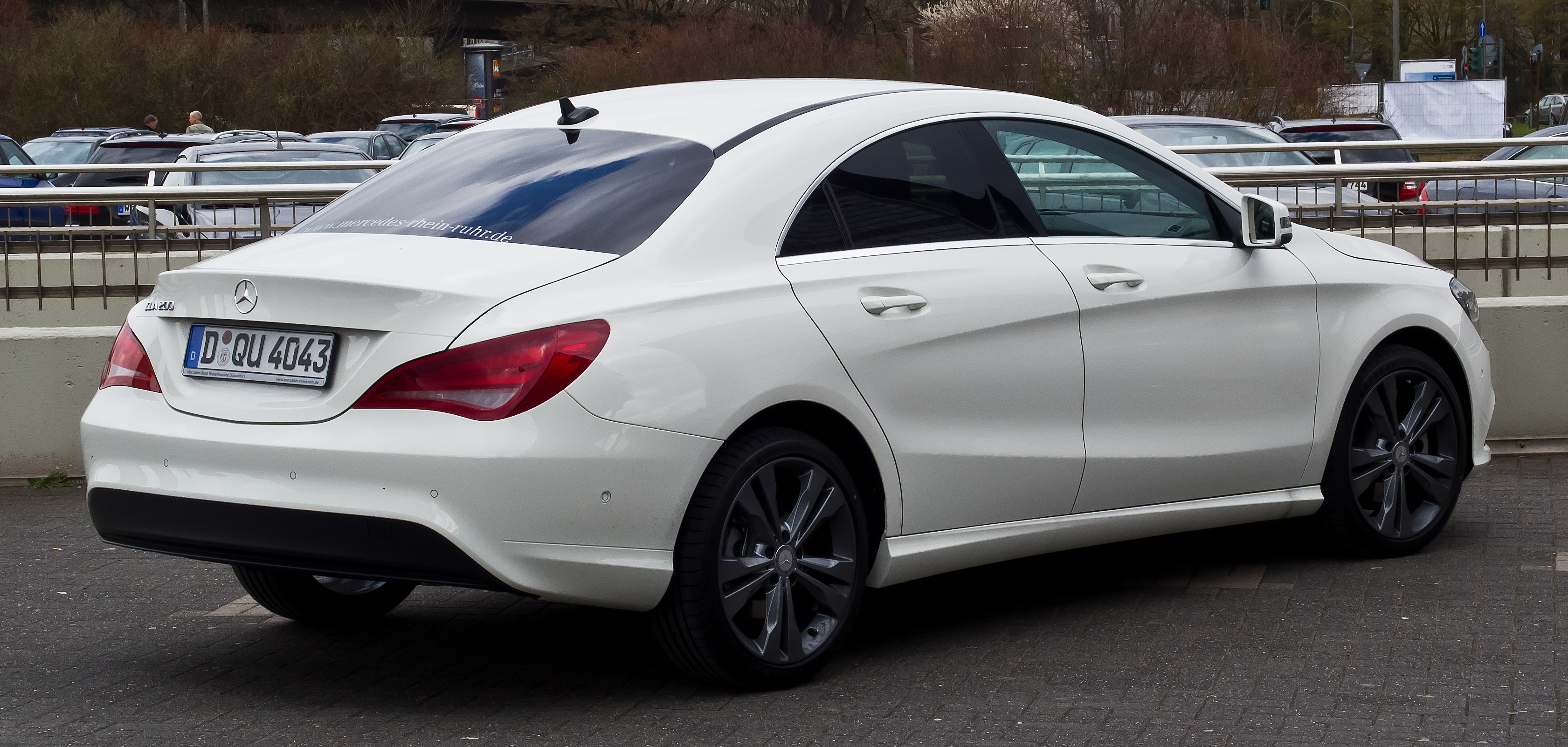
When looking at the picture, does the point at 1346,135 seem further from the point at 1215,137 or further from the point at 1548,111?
the point at 1548,111

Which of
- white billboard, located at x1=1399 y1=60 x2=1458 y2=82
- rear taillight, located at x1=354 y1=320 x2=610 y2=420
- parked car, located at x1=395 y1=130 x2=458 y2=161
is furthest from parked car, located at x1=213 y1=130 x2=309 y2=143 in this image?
white billboard, located at x1=1399 y1=60 x2=1458 y2=82

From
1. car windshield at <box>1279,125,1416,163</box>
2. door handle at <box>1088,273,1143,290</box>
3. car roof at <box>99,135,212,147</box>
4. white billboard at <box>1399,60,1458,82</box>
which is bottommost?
door handle at <box>1088,273,1143,290</box>

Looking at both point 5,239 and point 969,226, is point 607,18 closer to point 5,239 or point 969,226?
point 5,239

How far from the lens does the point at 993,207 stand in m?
5.16

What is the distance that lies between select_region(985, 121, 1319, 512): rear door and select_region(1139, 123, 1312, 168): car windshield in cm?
972

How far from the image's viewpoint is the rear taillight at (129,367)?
4.56 meters

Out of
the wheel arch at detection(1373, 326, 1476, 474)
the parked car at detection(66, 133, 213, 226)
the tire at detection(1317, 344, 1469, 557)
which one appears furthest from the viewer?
the parked car at detection(66, 133, 213, 226)

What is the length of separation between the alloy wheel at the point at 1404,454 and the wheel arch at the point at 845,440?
1.97 metres

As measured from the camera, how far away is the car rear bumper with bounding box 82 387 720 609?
4074 mm

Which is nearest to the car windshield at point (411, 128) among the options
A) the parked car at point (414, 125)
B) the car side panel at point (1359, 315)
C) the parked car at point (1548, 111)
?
the parked car at point (414, 125)

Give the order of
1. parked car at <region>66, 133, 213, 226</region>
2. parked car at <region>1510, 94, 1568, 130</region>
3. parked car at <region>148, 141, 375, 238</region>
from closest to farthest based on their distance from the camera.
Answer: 1. parked car at <region>148, 141, 375, 238</region>
2. parked car at <region>66, 133, 213, 226</region>
3. parked car at <region>1510, 94, 1568, 130</region>

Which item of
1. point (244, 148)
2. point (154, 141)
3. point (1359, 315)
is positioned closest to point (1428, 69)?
point (154, 141)

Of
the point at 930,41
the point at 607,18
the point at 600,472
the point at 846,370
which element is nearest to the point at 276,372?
the point at 600,472

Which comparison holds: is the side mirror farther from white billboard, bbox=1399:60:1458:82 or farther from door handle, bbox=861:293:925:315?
white billboard, bbox=1399:60:1458:82
